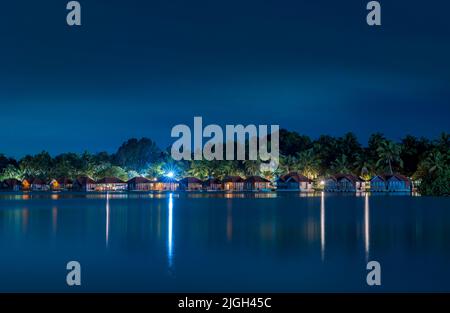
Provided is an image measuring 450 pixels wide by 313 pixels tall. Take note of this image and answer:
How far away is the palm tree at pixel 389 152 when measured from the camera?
→ 3885 inches

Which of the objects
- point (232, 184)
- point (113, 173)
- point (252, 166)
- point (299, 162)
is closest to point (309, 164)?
point (299, 162)

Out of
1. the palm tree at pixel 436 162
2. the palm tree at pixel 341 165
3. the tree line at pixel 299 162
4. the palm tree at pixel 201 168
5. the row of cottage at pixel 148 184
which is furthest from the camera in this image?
the palm tree at pixel 201 168

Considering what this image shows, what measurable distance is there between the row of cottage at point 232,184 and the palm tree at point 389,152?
2.72 meters

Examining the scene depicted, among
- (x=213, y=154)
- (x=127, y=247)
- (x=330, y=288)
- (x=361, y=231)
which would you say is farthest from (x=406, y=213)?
(x=213, y=154)

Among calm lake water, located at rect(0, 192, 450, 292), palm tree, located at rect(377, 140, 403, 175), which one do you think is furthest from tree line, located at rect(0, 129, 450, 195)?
calm lake water, located at rect(0, 192, 450, 292)

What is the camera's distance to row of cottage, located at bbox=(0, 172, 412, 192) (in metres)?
102

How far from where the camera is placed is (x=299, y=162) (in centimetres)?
11769

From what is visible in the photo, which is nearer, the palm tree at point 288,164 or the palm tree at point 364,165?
the palm tree at point 364,165

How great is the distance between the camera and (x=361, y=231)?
34.2 m

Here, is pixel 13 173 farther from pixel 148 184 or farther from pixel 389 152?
pixel 389 152

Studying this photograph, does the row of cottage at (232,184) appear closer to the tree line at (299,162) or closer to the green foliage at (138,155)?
the tree line at (299,162)

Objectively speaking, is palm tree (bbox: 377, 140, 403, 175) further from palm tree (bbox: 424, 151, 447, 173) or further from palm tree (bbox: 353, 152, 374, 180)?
palm tree (bbox: 424, 151, 447, 173)

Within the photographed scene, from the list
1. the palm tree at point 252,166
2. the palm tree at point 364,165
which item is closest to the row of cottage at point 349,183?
the palm tree at point 364,165

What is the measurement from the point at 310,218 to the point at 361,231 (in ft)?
31.0
